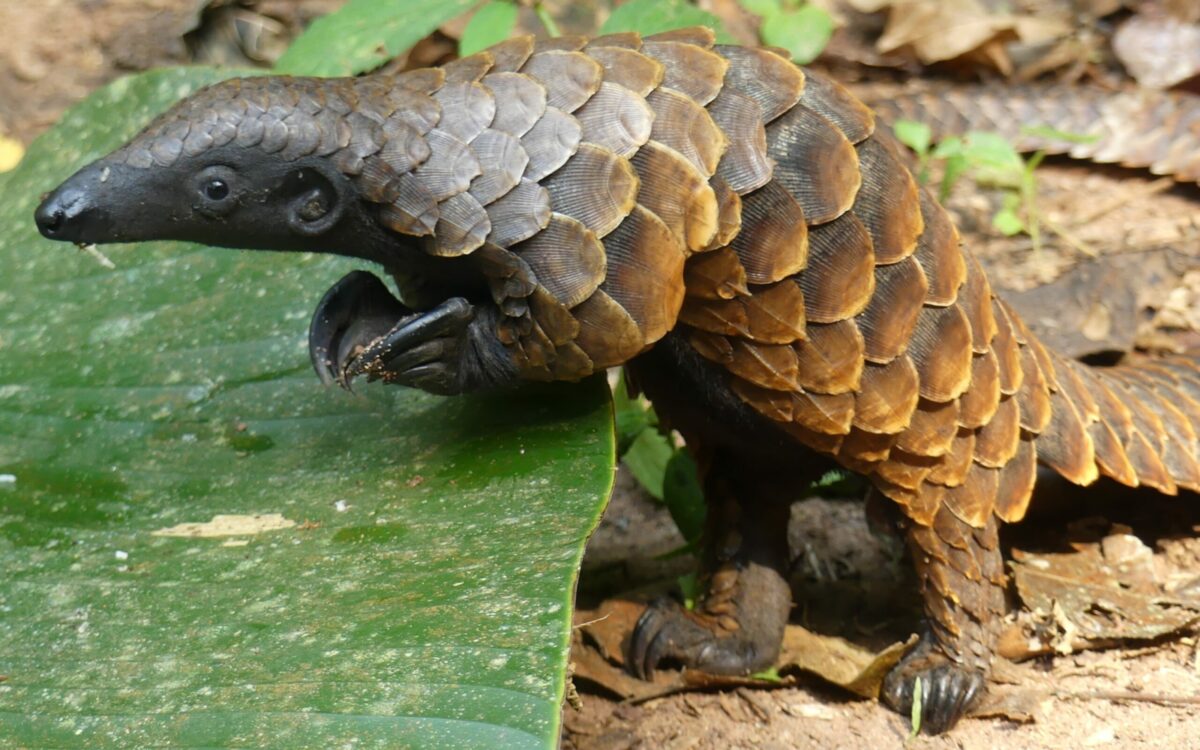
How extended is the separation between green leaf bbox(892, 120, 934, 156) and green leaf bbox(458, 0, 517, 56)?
1.57 meters

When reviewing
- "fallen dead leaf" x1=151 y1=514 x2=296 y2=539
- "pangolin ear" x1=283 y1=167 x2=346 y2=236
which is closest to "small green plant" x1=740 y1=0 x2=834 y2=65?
"pangolin ear" x1=283 y1=167 x2=346 y2=236

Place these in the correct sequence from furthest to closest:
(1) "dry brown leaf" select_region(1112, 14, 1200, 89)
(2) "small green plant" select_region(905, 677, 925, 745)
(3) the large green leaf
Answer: (1) "dry brown leaf" select_region(1112, 14, 1200, 89) < (2) "small green plant" select_region(905, 677, 925, 745) < (3) the large green leaf

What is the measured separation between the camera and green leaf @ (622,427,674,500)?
10.2 ft

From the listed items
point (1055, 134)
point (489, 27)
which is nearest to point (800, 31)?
point (1055, 134)

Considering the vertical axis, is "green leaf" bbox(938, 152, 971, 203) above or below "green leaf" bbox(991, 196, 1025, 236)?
above

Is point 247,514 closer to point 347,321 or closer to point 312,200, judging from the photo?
point 347,321

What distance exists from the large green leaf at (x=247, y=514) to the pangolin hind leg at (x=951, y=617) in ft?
2.46

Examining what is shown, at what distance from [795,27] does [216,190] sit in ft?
8.91

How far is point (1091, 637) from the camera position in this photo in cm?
263

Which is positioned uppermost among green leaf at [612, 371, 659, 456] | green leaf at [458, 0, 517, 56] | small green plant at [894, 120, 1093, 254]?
green leaf at [458, 0, 517, 56]

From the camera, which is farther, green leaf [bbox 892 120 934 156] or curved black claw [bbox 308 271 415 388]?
green leaf [bbox 892 120 934 156]

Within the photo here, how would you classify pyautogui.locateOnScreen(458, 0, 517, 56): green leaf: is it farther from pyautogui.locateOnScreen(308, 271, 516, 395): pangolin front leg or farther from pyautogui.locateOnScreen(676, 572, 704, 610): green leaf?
pyautogui.locateOnScreen(676, 572, 704, 610): green leaf

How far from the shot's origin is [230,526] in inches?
86.4

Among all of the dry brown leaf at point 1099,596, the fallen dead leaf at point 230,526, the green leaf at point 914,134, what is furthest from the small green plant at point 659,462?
the green leaf at point 914,134
